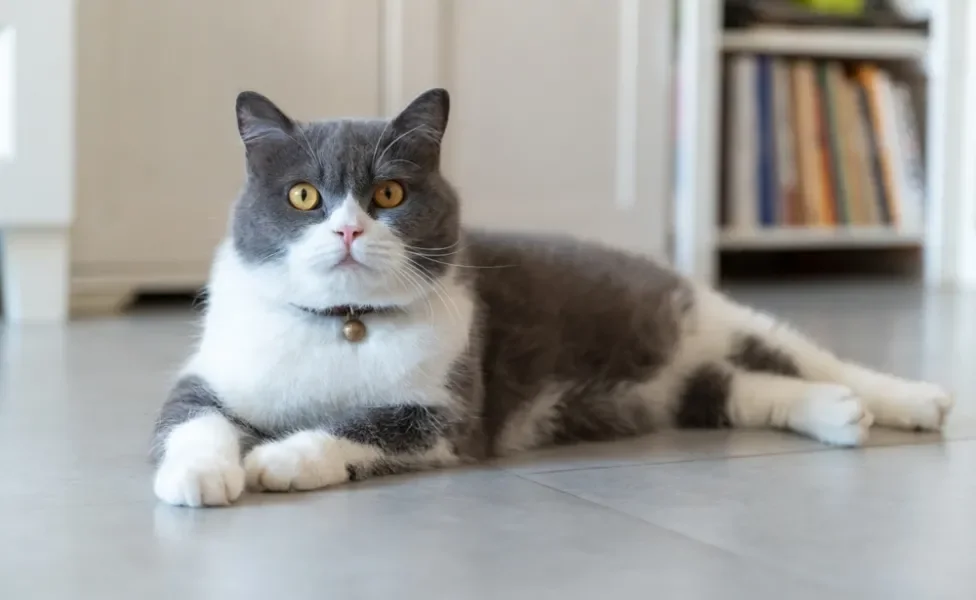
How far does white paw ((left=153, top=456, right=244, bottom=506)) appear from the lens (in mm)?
1109

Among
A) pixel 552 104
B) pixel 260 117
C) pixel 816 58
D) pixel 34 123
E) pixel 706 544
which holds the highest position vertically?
pixel 816 58

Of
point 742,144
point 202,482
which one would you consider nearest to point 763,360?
point 202,482

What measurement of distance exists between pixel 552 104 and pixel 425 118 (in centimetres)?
190

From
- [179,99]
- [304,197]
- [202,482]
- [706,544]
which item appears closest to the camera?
[706,544]

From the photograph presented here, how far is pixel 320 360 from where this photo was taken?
49.6 inches

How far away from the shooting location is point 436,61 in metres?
2.97

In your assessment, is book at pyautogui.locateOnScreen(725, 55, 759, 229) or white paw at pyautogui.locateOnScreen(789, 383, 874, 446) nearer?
white paw at pyautogui.locateOnScreen(789, 383, 874, 446)

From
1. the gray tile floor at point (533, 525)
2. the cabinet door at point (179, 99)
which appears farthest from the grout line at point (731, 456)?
the cabinet door at point (179, 99)

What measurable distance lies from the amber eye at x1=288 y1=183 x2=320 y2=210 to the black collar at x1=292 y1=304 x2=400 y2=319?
0.37 ft

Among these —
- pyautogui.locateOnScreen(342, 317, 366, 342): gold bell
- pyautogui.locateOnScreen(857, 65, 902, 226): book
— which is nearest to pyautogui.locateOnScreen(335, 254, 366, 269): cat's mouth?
pyautogui.locateOnScreen(342, 317, 366, 342): gold bell

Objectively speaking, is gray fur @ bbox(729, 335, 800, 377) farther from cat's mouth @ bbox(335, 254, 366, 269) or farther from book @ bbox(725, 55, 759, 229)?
book @ bbox(725, 55, 759, 229)

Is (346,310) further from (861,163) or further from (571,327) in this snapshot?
(861,163)

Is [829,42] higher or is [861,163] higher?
[829,42]

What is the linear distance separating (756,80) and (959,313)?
907 millimetres
